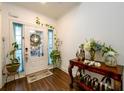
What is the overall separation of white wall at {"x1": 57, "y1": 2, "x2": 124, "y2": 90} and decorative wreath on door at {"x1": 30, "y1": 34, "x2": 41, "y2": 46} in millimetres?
1004

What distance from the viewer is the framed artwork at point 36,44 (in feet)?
12.6

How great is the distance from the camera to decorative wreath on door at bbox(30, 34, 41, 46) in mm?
3836

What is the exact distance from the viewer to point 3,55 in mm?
2840

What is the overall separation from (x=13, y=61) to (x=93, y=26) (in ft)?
8.41

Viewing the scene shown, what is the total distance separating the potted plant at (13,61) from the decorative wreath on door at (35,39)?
2.46 feet

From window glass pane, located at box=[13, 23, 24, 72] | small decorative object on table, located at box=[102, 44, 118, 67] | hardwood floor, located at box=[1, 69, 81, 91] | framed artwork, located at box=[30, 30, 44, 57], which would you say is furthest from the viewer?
framed artwork, located at box=[30, 30, 44, 57]

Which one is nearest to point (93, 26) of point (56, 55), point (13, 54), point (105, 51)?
point (105, 51)

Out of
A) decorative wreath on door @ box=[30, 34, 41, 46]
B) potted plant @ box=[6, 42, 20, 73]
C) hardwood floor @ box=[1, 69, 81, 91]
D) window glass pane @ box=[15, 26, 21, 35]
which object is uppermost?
window glass pane @ box=[15, 26, 21, 35]

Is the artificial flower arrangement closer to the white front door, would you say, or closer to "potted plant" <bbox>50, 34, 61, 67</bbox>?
"potted plant" <bbox>50, 34, 61, 67</bbox>

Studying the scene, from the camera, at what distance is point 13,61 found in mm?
3061

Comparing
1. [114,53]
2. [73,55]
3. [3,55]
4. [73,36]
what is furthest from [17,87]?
[114,53]

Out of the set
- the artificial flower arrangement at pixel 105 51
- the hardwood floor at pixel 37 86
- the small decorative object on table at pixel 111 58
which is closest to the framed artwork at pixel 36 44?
the hardwood floor at pixel 37 86

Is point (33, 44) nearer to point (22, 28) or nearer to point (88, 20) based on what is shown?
point (22, 28)

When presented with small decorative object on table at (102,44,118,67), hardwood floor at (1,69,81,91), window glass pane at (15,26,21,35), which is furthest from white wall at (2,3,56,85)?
small decorative object on table at (102,44,118,67)
